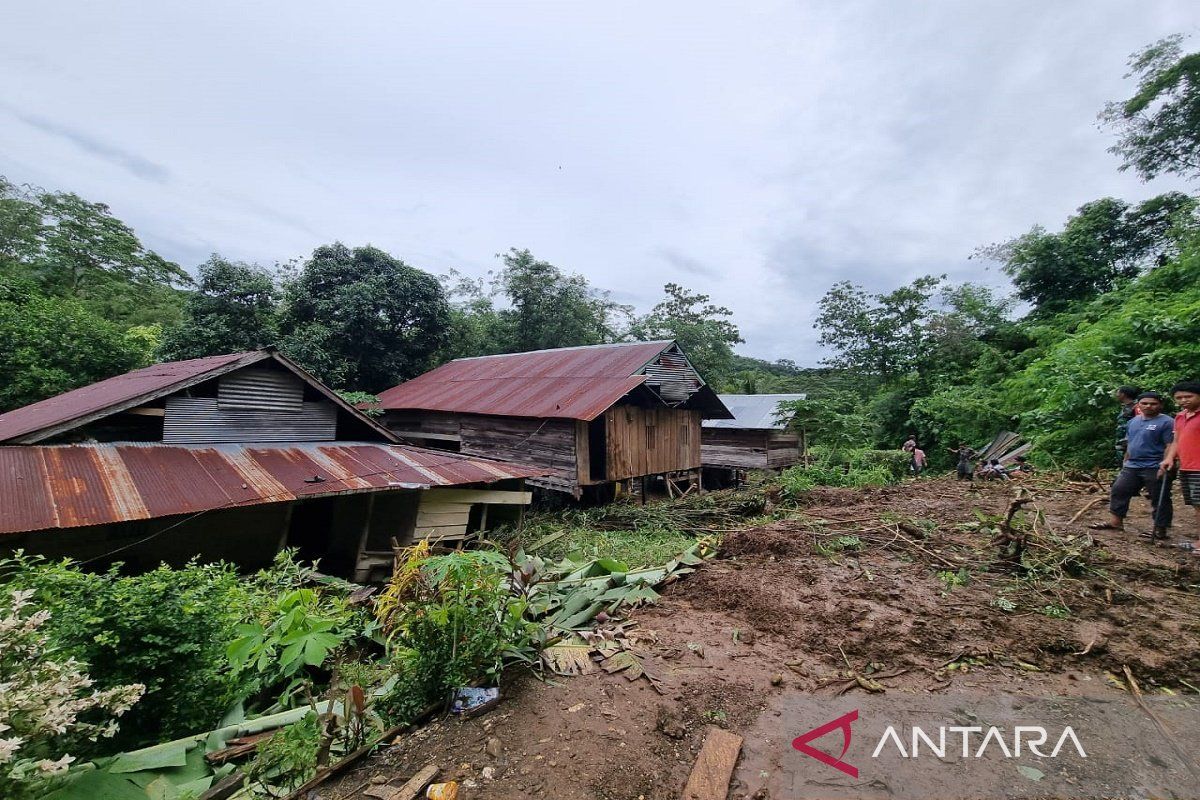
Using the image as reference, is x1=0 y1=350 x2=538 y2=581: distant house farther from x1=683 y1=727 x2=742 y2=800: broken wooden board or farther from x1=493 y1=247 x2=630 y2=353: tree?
x1=493 y1=247 x2=630 y2=353: tree

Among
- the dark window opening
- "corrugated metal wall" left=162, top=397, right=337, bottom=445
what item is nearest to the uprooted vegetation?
"corrugated metal wall" left=162, top=397, right=337, bottom=445

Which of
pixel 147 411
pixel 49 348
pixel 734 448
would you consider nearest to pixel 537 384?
pixel 147 411

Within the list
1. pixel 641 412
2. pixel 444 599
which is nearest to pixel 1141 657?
pixel 444 599

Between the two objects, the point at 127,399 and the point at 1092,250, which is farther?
the point at 1092,250

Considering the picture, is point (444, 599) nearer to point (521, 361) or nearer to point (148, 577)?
point (148, 577)

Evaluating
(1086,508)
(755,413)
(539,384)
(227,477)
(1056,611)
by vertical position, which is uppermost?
(539,384)

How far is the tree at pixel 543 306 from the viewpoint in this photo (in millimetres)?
23734

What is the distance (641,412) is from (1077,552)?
10110 millimetres

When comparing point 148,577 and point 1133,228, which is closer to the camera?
point 148,577

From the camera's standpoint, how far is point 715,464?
20969 mm

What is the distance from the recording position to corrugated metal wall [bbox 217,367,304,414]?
760cm

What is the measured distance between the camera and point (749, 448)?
66.1 ft

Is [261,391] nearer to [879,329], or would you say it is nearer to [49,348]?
[49,348]

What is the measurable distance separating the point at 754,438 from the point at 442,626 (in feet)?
61.2
